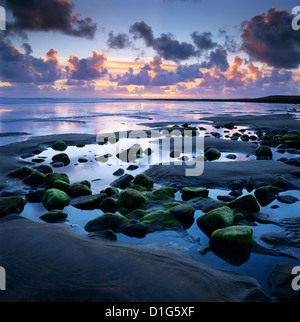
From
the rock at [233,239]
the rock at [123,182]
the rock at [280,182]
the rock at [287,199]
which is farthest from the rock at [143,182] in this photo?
the rock at [280,182]

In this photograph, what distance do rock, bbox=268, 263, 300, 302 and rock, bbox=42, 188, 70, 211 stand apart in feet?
9.02

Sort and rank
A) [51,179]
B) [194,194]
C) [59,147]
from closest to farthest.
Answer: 1. [194,194]
2. [51,179]
3. [59,147]

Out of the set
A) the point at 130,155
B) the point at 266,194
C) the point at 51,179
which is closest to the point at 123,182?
the point at 51,179

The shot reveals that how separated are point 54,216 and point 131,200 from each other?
1034mm

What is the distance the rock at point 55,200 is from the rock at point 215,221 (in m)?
1.94

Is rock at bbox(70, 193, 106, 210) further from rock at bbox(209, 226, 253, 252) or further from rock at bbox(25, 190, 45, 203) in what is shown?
rock at bbox(209, 226, 253, 252)

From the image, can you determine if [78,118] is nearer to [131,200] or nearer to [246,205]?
[131,200]

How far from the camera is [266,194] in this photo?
393 cm

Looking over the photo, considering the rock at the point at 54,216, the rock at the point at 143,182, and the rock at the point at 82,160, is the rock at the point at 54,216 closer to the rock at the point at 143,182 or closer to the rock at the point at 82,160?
the rock at the point at 143,182

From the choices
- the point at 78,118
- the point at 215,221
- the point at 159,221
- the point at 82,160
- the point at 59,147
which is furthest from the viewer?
the point at 78,118

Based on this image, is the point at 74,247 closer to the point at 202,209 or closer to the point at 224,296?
the point at 224,296

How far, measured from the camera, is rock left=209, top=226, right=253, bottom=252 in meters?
2.53

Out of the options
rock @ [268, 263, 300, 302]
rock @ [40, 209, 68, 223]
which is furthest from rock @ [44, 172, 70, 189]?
rock @ [268, 263, 300, 302]
